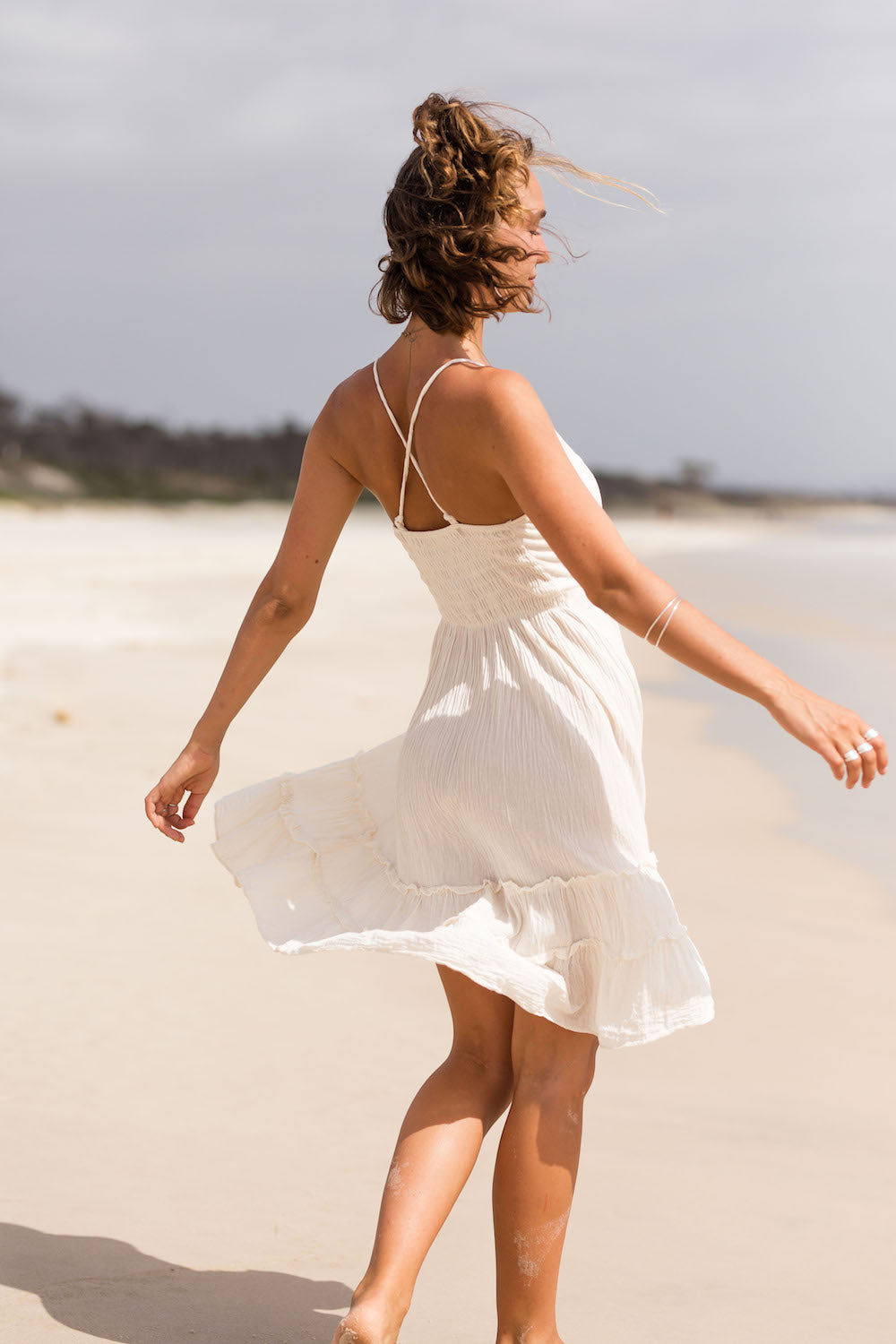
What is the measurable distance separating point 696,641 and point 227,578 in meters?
15.8

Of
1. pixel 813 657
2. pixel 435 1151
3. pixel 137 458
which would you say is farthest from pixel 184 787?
pixel 137 458

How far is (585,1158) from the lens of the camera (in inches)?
108

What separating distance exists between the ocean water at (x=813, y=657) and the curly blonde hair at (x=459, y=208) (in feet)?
8.00

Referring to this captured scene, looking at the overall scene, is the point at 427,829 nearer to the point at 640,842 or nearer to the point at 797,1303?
the point at 640,842

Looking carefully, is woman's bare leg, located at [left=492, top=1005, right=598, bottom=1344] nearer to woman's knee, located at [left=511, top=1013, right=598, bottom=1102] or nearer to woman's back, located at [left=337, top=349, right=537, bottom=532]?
woman's knee, located at [left=511, top=1013, right=598, bottom=1102]

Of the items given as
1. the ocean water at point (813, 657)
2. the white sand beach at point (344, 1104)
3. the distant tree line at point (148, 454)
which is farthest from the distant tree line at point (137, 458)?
the white sand beach at point (344, 1104)

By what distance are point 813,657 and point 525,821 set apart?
956 cm

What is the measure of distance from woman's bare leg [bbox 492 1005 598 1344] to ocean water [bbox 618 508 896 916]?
2.21 metres

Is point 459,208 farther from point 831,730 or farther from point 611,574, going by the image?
point 831,730

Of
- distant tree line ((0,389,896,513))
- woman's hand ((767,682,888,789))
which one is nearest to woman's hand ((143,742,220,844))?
woman's hand ((767,682,888,789))

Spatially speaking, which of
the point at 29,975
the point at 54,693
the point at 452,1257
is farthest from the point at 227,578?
the point at 452,1257

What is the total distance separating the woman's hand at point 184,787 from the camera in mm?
2268

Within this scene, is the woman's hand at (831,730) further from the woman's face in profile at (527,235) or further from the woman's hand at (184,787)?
the woman's hand at (184,787)

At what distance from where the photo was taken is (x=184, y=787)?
7.50 ft
